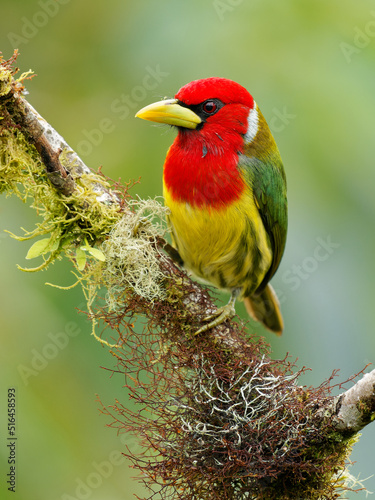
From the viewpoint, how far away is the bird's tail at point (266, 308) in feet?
10.4

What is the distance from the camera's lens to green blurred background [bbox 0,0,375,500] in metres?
2.37

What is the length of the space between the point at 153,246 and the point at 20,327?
22.3 inches

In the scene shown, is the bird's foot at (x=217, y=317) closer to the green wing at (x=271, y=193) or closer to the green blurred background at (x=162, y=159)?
the green blurred background at (x=162, y=159)

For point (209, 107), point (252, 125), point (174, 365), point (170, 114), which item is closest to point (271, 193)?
point (252, 125)

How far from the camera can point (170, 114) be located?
2562mm

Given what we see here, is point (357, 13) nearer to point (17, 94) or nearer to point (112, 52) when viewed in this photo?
point (112, 52)

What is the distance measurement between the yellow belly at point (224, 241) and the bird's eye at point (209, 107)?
0.36 meters

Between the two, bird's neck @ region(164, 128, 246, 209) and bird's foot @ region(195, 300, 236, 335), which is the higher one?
bird's neck @ region(164, 128, 246, 209)

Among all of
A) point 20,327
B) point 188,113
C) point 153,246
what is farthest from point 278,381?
point 188,113


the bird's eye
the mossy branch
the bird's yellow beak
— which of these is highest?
the bird's yellow beak

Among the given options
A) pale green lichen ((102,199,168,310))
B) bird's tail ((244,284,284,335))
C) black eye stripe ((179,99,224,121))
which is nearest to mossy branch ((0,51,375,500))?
pale green lichen ((102,199,168,310))

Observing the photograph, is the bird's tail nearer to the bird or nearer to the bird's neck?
the bird

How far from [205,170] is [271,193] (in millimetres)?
362

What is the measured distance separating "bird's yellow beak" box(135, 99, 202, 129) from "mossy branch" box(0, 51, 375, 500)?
1.13 feet
